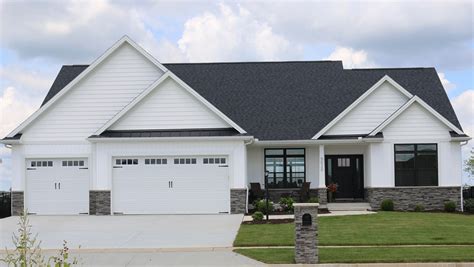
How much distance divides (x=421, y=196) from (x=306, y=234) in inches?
582

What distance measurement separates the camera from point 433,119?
2786 centimetres

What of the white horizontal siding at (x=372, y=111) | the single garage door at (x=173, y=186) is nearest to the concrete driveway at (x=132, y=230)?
the single garage door at (x=173, y=186)

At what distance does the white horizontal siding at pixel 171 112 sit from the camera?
88.9ft

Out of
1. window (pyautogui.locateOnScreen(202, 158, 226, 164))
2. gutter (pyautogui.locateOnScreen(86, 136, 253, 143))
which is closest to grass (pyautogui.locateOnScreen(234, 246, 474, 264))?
gutter (pyautogui.locateOnScreen(86, 136, 253, 143))

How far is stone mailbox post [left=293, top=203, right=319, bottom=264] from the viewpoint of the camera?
14.4 metres

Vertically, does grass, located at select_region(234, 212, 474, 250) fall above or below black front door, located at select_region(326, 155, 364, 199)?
below

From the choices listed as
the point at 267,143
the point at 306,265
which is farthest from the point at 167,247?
the point at 267,143

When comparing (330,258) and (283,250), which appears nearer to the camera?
(330,258)

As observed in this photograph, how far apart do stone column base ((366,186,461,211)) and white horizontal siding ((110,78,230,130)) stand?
7471 millimetres

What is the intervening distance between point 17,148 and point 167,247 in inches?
524

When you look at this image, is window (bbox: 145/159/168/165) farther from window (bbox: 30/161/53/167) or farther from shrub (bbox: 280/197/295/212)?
shrub (bbox: 280/197/295/212)

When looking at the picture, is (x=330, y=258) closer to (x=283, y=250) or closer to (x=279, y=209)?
(x=283, y=250)

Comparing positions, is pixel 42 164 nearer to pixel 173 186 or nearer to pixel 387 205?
pixel 173 186

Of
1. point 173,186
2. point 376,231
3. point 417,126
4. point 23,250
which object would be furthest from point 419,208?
point 23,250
